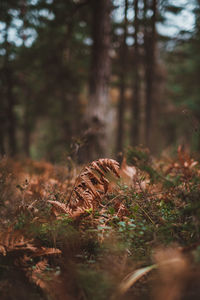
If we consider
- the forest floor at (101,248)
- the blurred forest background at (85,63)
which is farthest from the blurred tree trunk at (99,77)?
the forest floor at (101,248)

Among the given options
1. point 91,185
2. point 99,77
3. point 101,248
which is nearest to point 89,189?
point 91,185

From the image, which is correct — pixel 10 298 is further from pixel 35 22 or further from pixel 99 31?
pixel 35 22

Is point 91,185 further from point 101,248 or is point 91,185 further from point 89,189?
point 101,248

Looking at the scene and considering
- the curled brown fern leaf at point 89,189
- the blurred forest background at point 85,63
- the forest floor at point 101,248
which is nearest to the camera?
the forest floor at point 101,248

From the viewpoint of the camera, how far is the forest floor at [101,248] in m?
1.71

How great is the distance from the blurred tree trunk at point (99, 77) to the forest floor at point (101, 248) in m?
4.30

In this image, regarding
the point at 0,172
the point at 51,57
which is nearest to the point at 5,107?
the point at 51,57

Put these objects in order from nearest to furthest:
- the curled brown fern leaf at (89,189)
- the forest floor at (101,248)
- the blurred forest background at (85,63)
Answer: the forest floor at (101,248) < the curled brown fern leaf at (89,189) < the blurred forest background at (85,63)

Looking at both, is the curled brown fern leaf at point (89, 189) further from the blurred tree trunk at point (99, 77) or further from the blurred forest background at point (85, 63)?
the blurred tree trunk at point (99, 77)

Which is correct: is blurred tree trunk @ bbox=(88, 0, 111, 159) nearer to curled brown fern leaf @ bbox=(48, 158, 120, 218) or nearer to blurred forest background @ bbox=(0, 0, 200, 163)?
blurred forest background @ bbox=(0, 0, 200, 163)

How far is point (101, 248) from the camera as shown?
7.47ft

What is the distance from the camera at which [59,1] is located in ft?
26.5

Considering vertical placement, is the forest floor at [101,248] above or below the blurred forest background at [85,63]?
below

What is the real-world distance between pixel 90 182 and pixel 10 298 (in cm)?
130
